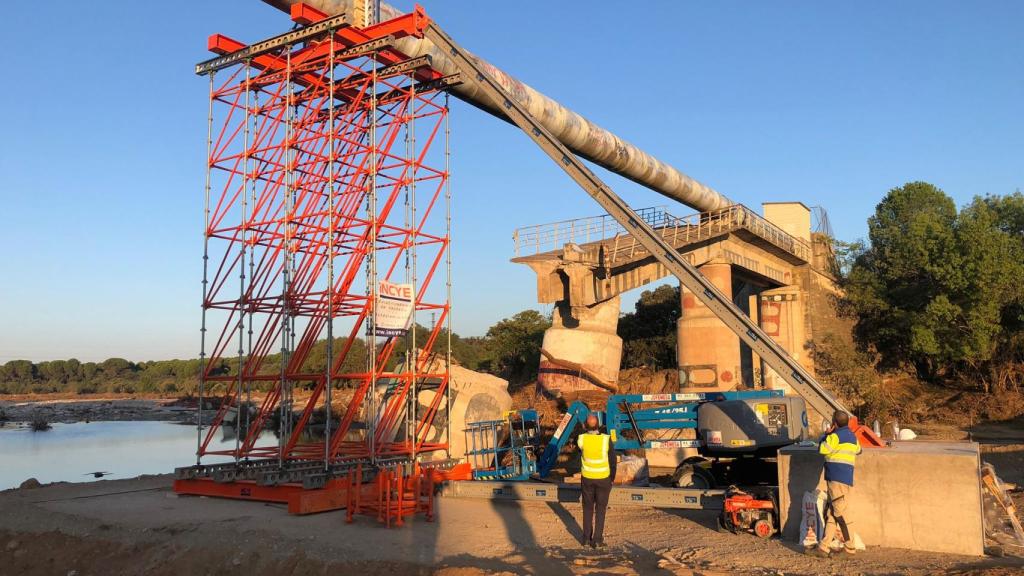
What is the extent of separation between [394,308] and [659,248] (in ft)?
20.4

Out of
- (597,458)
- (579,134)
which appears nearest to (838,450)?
(597,458)

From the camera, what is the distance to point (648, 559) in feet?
32.4

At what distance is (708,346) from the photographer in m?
31.4

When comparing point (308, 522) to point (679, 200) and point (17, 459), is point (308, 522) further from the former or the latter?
point (17, 459)

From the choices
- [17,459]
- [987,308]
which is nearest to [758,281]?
[987,308]

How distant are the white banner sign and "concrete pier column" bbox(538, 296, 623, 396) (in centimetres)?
1274

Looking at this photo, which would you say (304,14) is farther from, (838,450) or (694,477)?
(838,450)

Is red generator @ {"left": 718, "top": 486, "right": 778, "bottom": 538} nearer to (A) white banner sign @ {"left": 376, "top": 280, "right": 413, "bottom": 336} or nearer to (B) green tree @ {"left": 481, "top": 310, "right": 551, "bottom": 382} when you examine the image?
(A) white banner sign @ {"left": 376, "top": 280, "right": 413, "bottom": 336}

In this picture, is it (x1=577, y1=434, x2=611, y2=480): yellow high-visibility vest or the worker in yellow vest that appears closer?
the worker in yellow vest

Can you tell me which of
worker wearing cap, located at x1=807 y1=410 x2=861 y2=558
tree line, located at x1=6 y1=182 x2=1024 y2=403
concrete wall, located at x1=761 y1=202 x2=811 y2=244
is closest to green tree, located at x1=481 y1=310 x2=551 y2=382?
tree line, located at x1=6 y1=182 x2=1024 y2=403

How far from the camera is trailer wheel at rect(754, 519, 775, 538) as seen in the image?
440 inches

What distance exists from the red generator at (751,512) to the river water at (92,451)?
2422cm

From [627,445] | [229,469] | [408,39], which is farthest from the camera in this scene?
[408,39]

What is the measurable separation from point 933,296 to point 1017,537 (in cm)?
2720
